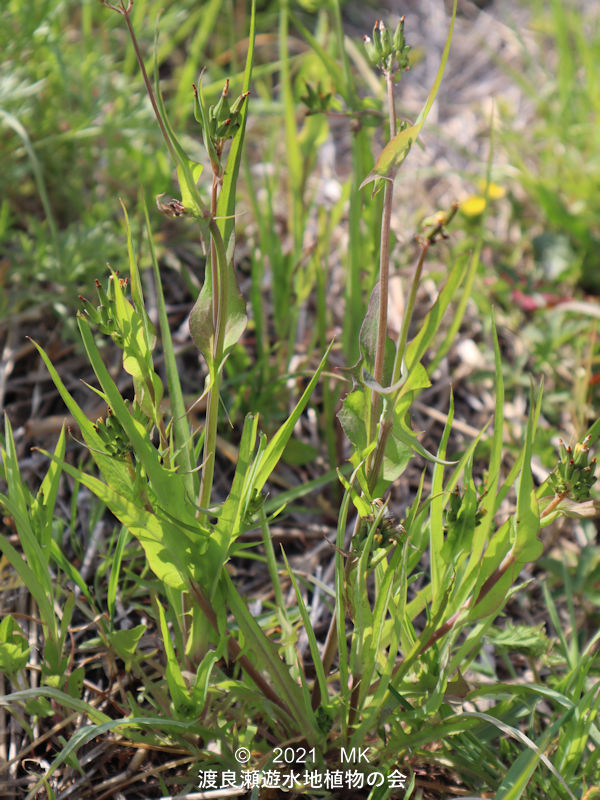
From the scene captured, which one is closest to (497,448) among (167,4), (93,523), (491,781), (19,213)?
(491,781)

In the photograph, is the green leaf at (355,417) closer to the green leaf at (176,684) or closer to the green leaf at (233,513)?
the green leaf at (233,513)

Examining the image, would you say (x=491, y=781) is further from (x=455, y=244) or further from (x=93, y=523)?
(x=455, y=244)

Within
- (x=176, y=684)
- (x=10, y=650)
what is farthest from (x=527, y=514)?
(x=10, y=650)

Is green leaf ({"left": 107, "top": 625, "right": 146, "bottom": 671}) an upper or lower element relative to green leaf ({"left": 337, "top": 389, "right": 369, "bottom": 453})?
lower

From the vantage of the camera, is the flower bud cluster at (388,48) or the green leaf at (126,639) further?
the green leaf at (126,639)
